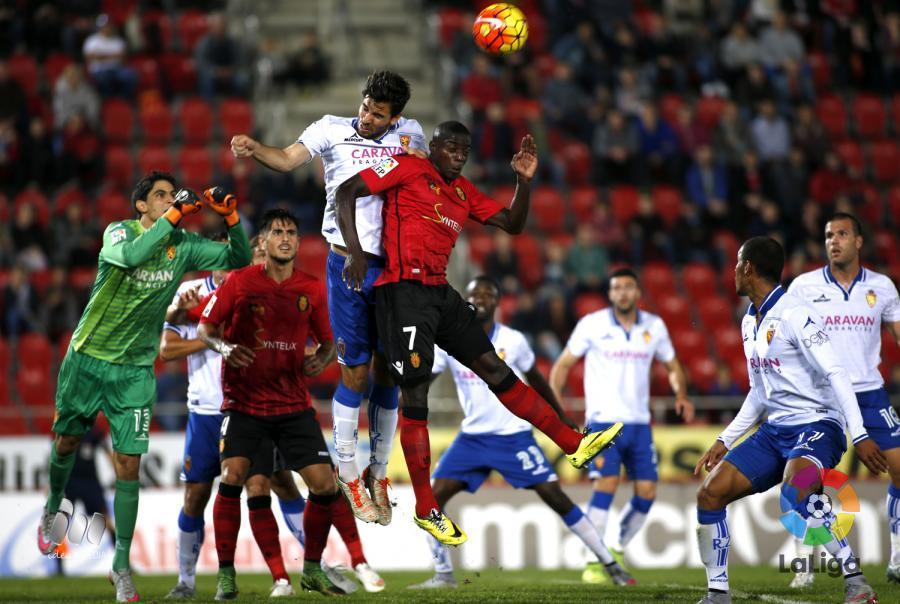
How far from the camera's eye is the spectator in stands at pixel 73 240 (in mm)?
17094

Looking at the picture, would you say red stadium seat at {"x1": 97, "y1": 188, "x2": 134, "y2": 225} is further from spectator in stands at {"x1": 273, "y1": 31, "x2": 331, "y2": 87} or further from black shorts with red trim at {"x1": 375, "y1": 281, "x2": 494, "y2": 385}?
black shorts with red trim at {"x1": 375, "y1": 281, "x2": 494, "y2": 385}

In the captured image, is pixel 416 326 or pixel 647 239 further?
pixel 647 239

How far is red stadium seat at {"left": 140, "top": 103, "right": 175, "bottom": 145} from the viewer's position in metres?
19.8

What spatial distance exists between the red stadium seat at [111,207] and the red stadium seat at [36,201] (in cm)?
80

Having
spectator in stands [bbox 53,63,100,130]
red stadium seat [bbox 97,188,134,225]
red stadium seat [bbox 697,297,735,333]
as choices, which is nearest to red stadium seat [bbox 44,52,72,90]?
spectator in stands [bbox 53,63,100,130]

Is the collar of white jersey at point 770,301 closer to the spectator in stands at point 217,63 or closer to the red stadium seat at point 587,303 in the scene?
the red stadium seat at point 587,303

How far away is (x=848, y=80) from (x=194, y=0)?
1245 centimetres

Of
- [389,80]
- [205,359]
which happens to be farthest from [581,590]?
[389,80]

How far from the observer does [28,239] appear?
1711cm

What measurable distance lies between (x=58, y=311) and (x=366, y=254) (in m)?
9.37

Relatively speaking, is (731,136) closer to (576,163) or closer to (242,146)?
(576,163)

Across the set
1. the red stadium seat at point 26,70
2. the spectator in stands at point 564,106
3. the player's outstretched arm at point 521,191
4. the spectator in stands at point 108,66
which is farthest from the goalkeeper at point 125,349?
the red stadium seat at point 26,70

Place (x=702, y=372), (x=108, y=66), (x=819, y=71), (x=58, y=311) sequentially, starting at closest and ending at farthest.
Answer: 1. (x=58, y=311)
2. (x=702, y=372)
3. (x=108, y=66)
4. (x=819, y=71)

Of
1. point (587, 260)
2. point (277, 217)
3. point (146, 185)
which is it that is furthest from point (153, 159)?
point (277, 217)
